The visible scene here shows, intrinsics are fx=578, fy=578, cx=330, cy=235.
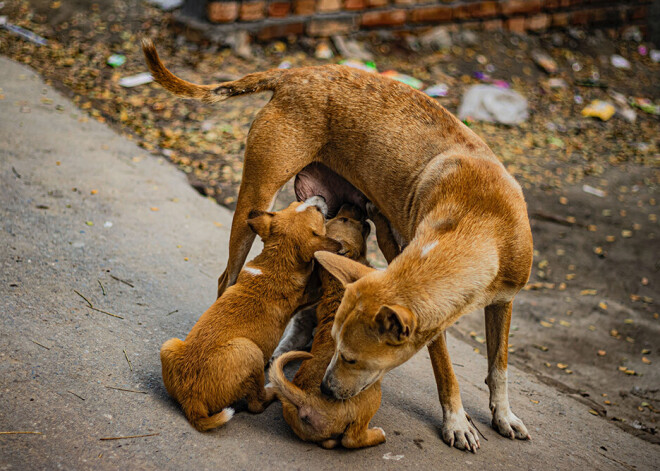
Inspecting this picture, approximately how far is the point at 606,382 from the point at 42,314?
12.8ft

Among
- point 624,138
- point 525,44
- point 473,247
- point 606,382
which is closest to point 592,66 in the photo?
point 525,44

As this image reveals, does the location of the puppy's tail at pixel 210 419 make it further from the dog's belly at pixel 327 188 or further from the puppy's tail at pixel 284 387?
the dog's belly at pixel 327 188

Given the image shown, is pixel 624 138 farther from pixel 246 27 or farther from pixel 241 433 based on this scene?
pixel 241 433

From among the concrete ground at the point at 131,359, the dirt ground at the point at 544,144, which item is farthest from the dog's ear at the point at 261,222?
the dirt ground at the point at 544,144

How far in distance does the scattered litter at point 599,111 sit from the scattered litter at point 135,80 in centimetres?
644

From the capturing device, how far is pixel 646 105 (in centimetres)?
938

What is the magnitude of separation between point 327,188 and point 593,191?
471cm

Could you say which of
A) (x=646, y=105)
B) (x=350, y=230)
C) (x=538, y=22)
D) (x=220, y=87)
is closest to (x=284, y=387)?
(x=350, y=230)

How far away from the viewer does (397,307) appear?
2482 mm

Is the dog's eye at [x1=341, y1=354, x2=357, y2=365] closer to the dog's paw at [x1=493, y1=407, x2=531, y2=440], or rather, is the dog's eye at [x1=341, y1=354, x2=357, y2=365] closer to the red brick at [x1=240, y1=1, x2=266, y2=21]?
the dog's paw at [x1=493, y1=407, x2=531, y2=440]

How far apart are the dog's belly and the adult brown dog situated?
0.05 ft

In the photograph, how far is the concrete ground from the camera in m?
2.60

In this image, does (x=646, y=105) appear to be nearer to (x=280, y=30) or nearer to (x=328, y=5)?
(x=328, y=5)

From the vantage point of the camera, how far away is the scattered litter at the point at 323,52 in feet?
26.9
